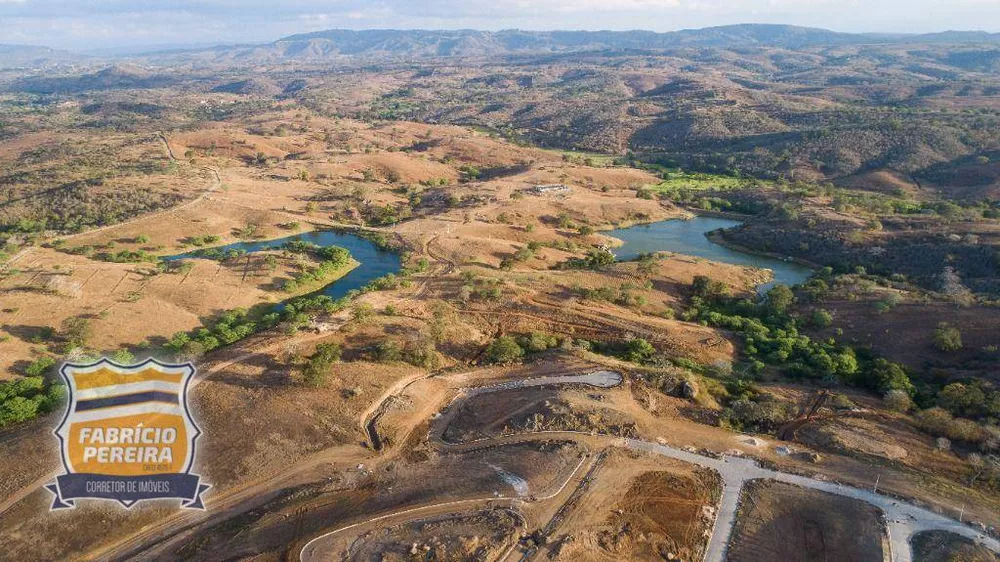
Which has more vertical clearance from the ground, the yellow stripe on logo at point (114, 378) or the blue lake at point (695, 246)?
the yellow stripe on logo at point (114, 378)

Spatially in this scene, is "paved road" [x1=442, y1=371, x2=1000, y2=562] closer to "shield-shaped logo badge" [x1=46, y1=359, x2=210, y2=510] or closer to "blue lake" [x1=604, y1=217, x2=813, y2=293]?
"shield-shaped logo badge" [x1=46, y1=359, x2=210, y2=510]

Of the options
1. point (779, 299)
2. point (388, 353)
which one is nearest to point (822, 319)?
point (779, 299)

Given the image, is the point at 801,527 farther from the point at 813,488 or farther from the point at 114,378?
the point at 114,378

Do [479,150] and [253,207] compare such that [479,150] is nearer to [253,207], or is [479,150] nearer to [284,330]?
[253,207]

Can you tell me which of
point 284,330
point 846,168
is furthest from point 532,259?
point 846,168

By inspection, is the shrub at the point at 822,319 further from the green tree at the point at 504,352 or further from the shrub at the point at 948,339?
the green tree at the point at 504,352

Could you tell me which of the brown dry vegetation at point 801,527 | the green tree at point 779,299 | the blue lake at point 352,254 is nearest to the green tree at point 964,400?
the brown dry vegetation at point 801,527

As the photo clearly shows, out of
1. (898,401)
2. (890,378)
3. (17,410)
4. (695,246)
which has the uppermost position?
(898,401)
